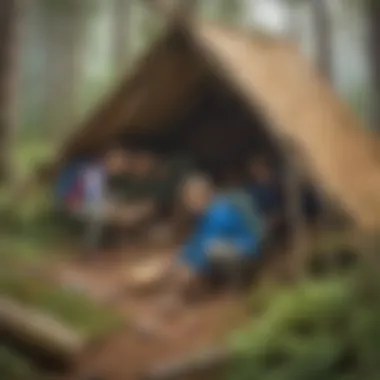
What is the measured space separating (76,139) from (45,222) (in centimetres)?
20

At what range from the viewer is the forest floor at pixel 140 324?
1548 mm

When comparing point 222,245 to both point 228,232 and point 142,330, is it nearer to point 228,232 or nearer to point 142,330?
point 228,232

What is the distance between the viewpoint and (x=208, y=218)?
5.66ft

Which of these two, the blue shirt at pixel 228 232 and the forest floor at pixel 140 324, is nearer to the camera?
the forest floor at pixel 140 324

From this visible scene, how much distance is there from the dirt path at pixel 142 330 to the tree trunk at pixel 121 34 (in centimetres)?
49

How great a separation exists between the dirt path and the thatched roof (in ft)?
1.04

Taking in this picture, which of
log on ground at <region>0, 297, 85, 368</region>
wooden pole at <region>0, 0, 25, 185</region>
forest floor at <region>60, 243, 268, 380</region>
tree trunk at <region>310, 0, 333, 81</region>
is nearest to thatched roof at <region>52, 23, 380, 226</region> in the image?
tree trunk at <region>310, 0, 333, 81</region>

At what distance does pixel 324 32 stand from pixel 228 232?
53 cm

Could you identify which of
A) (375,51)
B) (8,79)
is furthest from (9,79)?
(375,51)

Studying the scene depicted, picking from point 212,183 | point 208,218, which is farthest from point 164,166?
point 208,218

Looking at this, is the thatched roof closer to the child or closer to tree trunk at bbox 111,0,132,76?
tree trunk at bbox 111,0,132,76

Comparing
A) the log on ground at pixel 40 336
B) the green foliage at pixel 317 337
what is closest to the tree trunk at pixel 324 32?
the green foliage at pixel 317 337

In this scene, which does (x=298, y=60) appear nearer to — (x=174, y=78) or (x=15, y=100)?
(x=174, y=78)

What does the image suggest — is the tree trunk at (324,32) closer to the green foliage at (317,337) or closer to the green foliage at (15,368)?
the green foliage at (317,337)
